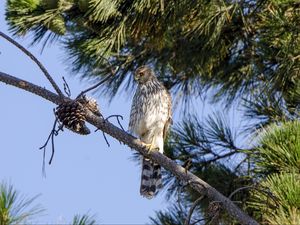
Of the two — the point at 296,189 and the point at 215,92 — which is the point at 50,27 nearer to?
the point at 215,92

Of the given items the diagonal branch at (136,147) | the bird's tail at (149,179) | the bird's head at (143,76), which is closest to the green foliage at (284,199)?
the diagonal branch at (136,147)

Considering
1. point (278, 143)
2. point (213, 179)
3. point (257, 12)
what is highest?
point (257, 12)

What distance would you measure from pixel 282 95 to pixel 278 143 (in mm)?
1535

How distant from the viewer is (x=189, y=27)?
16.8 ft

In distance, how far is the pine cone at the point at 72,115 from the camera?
2951mm

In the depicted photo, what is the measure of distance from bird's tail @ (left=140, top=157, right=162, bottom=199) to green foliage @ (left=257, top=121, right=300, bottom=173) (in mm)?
780

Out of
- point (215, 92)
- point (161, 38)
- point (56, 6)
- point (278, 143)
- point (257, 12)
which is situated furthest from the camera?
point (215, 92)

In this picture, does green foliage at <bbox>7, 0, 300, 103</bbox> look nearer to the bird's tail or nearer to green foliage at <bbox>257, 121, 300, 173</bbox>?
the bird's tail

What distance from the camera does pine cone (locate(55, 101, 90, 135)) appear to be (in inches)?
116

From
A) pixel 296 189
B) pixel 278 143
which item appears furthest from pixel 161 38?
pixel 296 189

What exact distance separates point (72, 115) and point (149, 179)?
1.61 m

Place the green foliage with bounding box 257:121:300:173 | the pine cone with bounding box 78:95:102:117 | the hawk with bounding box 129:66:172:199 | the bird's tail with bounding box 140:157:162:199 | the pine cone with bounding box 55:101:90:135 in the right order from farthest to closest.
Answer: the hawk with bounding box 129:66:172:199, the bird's tail with bounding box 140:157:162:199, the green foliage with bounding box 257:121:300:173, the pine cone with bounding box 78:95:102:117, the pine cone with bounding box 55:101:90:135

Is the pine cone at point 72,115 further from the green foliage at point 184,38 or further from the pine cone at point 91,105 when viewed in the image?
the green foliage at point 184,38

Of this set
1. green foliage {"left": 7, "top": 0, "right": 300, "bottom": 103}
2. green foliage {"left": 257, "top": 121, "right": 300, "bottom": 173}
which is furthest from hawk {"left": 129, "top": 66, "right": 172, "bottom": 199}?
green foliage {"left": 257, "top": 121, "right": 300, "bottom": 173}
